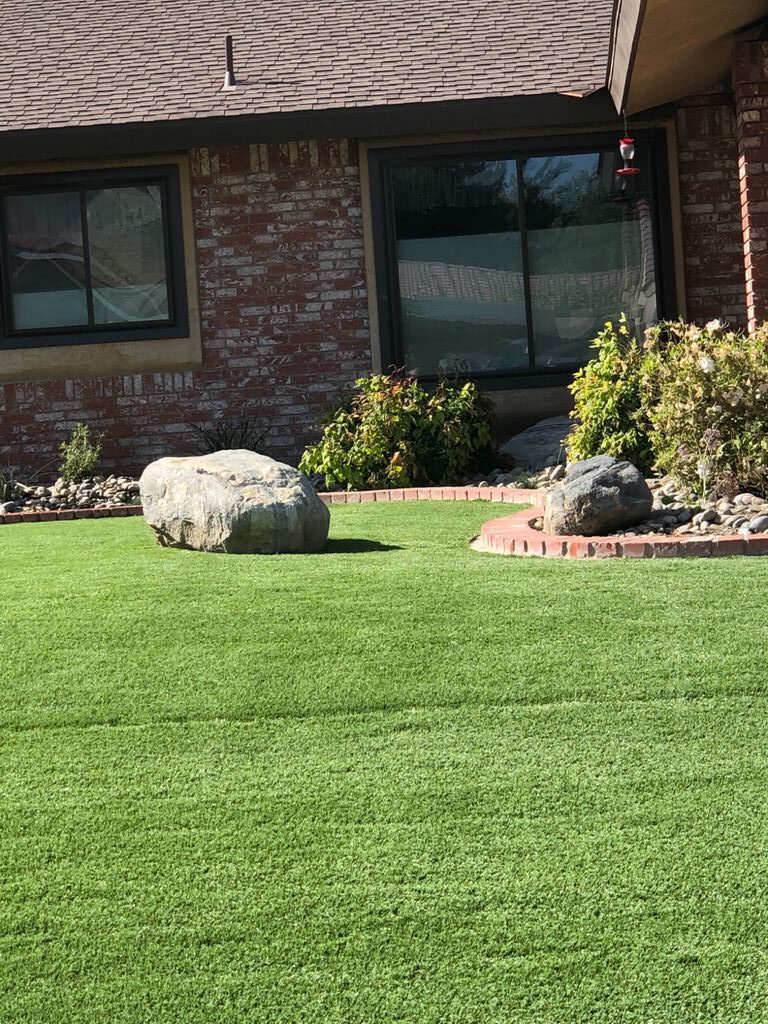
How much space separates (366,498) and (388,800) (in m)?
5.91

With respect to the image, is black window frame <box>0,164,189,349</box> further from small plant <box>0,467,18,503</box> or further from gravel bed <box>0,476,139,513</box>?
gravel bed <box>0,476,139,513</box>

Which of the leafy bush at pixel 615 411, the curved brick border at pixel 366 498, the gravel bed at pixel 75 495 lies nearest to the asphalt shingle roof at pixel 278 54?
the gravel bed at pixel 75 495

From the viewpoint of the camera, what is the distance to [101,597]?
5.26 meters

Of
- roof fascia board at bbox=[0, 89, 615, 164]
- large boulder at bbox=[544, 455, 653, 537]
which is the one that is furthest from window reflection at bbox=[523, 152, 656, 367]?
large boulder at bbox=[544, 455, 653, 537]

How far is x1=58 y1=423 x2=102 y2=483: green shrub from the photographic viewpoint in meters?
11.0

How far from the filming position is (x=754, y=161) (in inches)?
389

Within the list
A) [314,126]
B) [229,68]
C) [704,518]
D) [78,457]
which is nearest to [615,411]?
[704,518]

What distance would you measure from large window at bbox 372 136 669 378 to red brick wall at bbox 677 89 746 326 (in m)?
0.32

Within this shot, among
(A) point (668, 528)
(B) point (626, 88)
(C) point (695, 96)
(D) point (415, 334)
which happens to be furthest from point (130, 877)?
(C) point (695, 96)

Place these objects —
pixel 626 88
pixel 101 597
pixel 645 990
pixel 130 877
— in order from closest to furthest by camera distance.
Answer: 1. pixel 645 990
2. pixel 130 877
3. pixel 101 597
4. pixel 626 88

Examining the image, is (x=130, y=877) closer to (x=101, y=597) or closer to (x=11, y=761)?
(x=11, y=761)

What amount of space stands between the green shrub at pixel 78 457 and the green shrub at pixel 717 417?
5.33m

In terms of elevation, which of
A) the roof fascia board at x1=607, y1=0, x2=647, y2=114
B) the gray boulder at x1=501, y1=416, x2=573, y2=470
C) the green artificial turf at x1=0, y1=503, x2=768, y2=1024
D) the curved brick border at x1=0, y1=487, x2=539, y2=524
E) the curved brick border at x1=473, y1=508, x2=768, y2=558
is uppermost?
the roof fascia board at x1=607, y1=0, x2=647, y2=114

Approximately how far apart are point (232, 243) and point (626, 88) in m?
3.84
